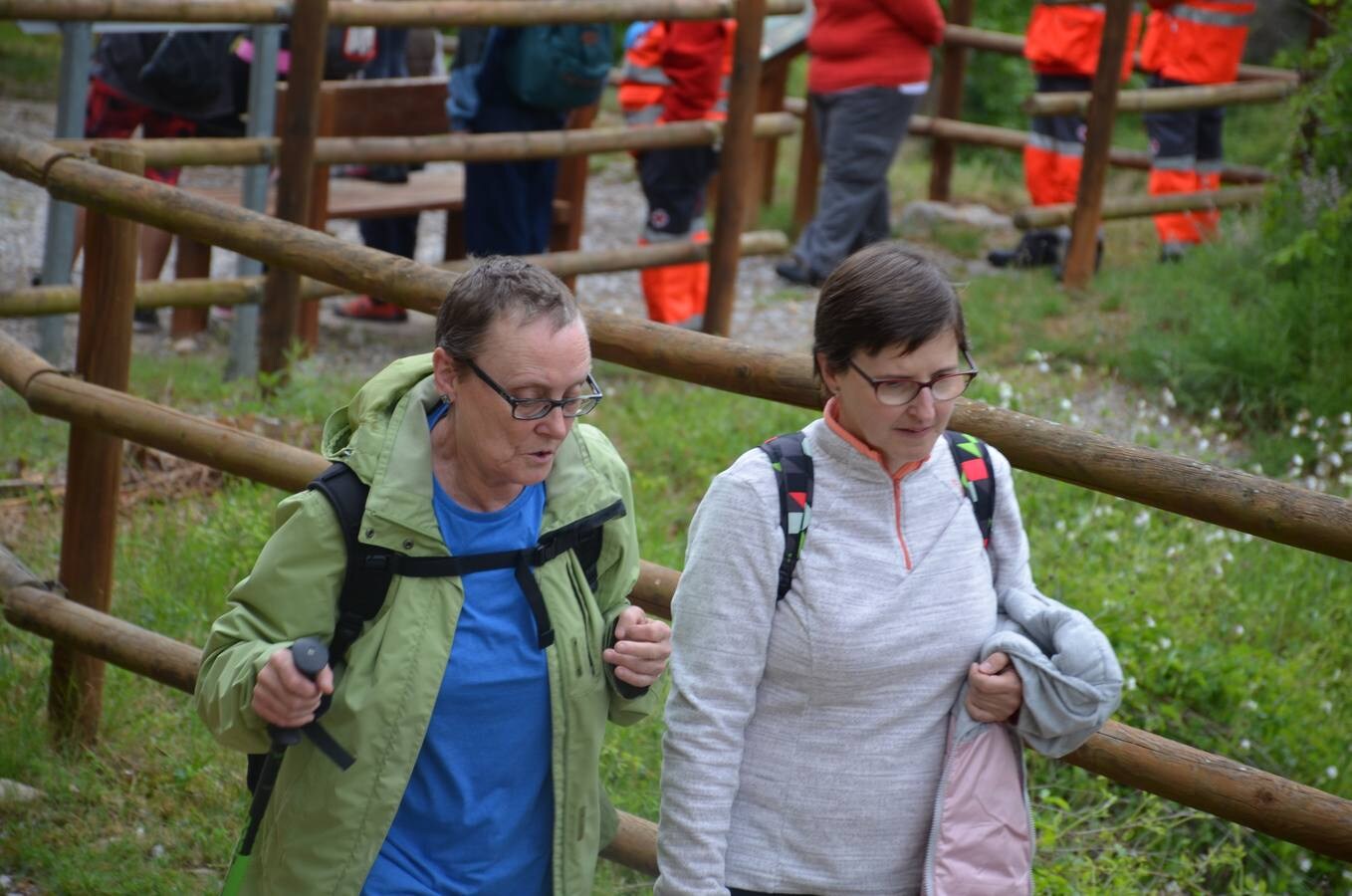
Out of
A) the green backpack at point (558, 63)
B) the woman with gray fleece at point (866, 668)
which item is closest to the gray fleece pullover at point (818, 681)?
the woman with gray fleece at point (866, 668)

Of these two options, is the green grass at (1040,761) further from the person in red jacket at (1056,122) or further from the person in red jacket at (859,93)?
the person in red jacket at (1056,122)

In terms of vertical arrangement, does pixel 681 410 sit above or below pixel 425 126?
below

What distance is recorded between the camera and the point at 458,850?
2.07 metres

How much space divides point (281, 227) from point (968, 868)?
1969mm

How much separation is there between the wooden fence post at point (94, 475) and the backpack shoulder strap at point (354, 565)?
1647mm

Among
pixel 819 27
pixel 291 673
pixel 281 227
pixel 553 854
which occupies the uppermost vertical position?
pixel 819 27

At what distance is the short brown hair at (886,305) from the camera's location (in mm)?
2105

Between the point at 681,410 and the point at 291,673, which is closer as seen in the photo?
the point at 291,673

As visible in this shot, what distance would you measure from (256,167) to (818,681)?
4642mm

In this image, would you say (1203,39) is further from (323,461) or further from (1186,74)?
(323,461)

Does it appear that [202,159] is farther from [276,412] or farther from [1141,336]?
[1141,336]

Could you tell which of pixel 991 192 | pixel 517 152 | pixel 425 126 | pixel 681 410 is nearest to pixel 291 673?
pixel 681 410

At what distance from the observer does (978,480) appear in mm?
2260

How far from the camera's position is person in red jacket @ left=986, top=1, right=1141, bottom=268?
847 centimetres
